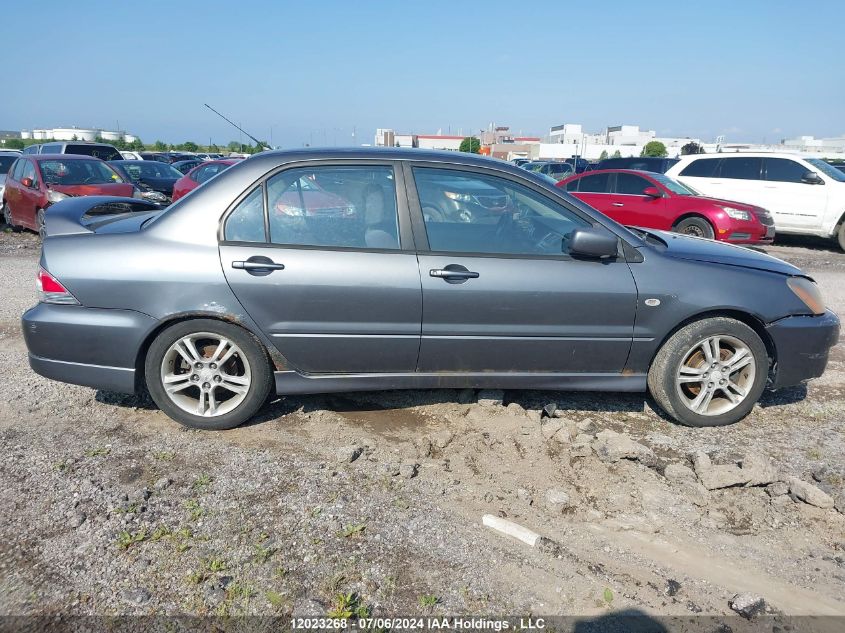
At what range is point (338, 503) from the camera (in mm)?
3189

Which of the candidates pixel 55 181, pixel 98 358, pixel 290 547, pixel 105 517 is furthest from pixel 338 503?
pixel 55 181

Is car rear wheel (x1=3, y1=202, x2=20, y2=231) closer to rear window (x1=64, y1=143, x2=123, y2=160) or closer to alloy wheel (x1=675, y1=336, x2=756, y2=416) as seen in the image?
rear window (x1=64, y1=143, x2=123, y2=160)

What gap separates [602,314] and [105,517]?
2903mm

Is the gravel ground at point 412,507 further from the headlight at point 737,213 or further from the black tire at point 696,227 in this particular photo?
the headlight at point 737,213

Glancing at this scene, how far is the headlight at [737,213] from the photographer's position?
10656 millimetres

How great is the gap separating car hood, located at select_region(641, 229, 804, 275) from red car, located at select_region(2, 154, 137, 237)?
973cm

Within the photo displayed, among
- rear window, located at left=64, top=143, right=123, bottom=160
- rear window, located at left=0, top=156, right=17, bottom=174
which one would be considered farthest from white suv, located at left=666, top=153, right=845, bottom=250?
rear window, located at left=64, top=143, right=123, bottom=160

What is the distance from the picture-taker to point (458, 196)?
13.5ft

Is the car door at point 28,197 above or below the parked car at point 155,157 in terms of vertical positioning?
below

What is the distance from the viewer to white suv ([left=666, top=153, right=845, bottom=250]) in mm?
12281

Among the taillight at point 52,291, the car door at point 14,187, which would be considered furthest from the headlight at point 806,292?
the car door at point 14,187

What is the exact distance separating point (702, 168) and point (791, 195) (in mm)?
1782

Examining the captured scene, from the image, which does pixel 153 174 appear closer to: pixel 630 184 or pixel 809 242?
pixel 630 184

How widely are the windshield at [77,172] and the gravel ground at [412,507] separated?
7.93 meters
